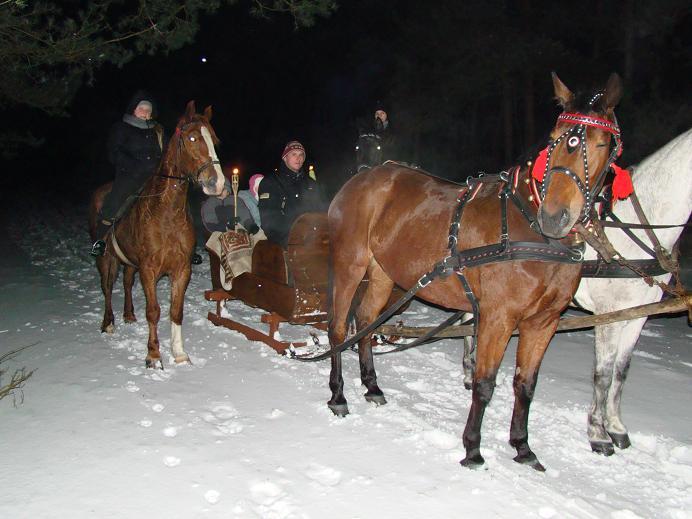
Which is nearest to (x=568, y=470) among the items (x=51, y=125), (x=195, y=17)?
(x=195, y=17)

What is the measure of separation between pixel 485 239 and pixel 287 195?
3290 millimetres

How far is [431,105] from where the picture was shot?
1978cm

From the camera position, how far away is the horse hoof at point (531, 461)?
139 inches

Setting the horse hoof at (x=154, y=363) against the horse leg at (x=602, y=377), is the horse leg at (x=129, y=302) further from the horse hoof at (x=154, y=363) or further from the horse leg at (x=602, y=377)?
the horse leg at (x=602, y=377)

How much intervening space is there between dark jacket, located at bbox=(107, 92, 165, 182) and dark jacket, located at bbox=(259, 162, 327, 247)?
4.08 feet

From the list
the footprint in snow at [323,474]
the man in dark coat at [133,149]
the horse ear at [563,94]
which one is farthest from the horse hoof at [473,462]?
the man in dark coat at [133,149]

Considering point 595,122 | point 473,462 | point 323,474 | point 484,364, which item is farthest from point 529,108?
point 323,474

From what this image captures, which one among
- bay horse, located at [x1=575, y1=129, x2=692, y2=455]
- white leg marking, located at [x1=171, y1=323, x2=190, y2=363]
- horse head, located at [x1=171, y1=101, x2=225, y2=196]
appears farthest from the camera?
white leg marking, located at [x1=171, y1=323, x2=190, y2=363]

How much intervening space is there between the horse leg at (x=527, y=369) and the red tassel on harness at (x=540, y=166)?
0.92 metres

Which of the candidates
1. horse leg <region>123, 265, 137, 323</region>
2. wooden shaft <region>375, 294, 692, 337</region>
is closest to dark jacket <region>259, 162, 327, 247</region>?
horse leg <region>123, 265, 137, 323</region>

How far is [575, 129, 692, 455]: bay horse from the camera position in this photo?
3695 mm

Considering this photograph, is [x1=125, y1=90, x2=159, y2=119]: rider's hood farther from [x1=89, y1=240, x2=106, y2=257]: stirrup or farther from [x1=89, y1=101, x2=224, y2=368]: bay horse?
[x1=89, y1=240, x2=106, y2=257]: stirrup

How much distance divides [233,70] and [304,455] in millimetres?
28253

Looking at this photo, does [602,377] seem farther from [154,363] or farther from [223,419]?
[154,363]
